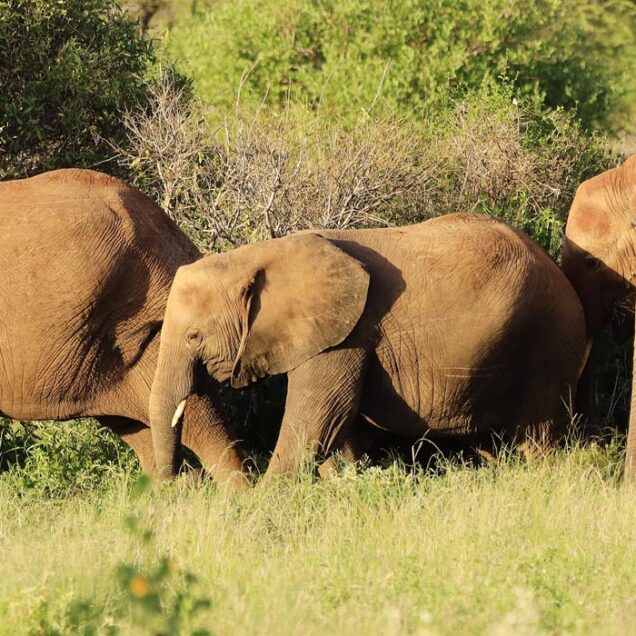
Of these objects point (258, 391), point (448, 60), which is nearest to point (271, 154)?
point (258, 391)

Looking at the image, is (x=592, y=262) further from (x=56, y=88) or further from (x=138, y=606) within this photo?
(x=138, y=606)

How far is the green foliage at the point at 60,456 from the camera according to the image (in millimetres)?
8305

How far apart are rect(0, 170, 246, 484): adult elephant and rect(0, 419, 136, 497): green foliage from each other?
0.42 metres

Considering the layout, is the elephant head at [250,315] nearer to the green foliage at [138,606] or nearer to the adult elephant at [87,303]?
the adult elephant at [87,303]

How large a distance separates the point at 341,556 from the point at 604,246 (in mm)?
3181

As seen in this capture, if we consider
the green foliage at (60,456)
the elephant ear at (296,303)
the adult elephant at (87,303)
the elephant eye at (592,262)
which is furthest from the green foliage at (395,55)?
the elephant ear at (296,303)

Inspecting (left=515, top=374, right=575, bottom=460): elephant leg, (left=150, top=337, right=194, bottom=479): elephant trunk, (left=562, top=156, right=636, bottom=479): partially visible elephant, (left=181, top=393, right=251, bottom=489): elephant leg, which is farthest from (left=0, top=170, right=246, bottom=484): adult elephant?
(left=562, top=156, right=636, bottom=479): partially visible elephant

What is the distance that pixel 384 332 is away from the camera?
7.77 m

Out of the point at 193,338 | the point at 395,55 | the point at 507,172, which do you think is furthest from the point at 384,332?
Answer: the point at 395,55

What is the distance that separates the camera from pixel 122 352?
806cm

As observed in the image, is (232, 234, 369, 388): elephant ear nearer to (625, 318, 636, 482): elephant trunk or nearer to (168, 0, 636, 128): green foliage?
(625, 318, 636, 482): elephant trunk

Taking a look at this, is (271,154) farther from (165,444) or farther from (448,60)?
(448,60)

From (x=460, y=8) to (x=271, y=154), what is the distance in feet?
18.2

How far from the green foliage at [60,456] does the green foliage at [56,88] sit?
75.3 inches
